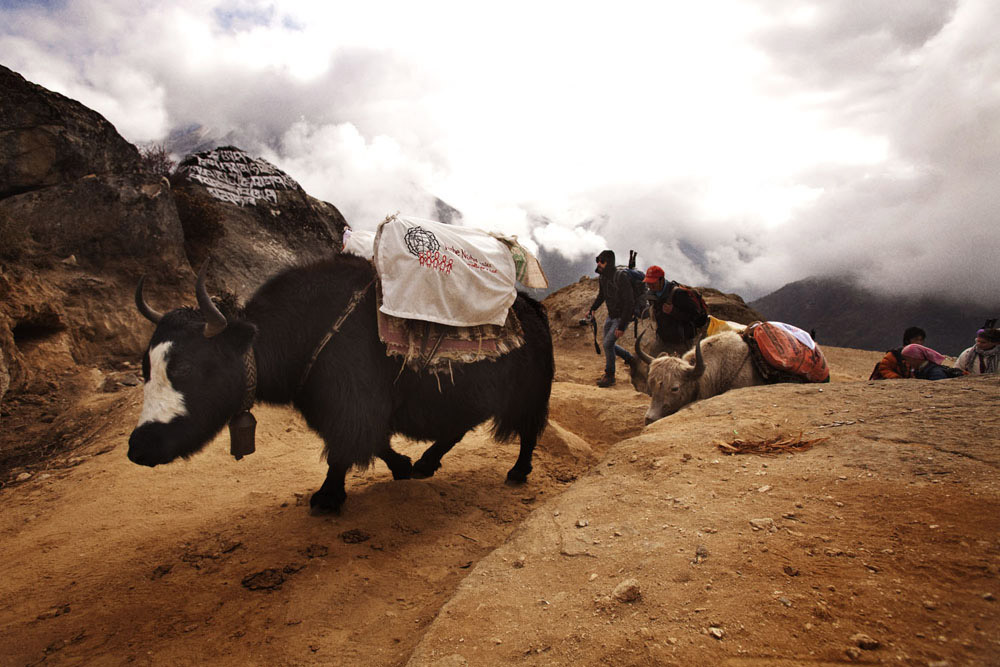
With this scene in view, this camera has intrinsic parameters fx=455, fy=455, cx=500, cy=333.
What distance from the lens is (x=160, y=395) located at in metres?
2.15

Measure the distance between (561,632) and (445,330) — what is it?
72.7 inches

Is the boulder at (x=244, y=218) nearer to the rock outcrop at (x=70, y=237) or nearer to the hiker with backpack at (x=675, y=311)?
the rock outcrop at (x=70, y=237)

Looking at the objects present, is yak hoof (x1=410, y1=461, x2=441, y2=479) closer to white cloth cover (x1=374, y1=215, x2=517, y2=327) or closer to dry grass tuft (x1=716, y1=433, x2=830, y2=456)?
white cloth cover (x1=374, y1=215, x2=517, y2=327)

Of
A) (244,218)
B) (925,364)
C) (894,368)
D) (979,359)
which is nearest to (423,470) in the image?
(894,368)

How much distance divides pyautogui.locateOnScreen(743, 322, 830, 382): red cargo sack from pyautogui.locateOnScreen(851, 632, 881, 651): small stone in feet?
12.0

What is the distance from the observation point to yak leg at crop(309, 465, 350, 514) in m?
2.90

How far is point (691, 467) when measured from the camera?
7.84 ft

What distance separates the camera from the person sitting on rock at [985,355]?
4941 mm

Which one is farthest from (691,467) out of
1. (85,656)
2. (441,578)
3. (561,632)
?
(85,656)

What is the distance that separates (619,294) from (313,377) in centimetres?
502

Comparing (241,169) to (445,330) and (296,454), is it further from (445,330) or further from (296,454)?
(445,330)

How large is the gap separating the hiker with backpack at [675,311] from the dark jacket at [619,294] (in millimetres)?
455

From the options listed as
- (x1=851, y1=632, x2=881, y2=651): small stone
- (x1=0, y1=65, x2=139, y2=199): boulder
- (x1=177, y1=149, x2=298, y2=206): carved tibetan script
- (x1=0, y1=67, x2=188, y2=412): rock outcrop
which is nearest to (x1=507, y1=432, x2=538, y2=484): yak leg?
(x1=851, y1=632, x2=881, y2=651): small stone

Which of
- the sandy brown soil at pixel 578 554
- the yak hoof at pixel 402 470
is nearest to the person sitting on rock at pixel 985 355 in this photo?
the sandy brown soil at pixel 578 554
